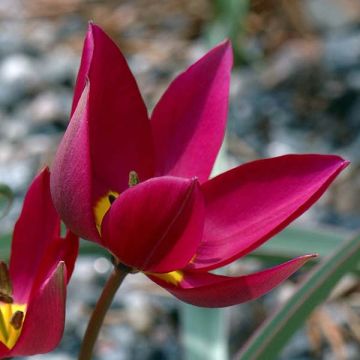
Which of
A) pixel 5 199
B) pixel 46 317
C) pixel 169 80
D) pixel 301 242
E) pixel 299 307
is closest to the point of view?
pixel 46 317

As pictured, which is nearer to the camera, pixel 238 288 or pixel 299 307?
pixel 238 288

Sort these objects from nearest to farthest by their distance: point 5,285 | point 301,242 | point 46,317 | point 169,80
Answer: point 46,317 < point 5,285 < point 301,242 < point 169,80

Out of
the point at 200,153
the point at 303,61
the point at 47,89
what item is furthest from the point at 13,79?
the point at 200,153

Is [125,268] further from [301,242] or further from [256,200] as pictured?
[301,242]

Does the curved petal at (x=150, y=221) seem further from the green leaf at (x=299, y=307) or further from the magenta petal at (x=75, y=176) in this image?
the green leaf at (x=299, y=307)

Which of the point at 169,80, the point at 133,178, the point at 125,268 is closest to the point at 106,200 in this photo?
the point at 133,178

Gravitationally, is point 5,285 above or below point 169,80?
above

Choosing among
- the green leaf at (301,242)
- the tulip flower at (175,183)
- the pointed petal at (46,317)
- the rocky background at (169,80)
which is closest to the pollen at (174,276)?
the tulip flower at (175,183)

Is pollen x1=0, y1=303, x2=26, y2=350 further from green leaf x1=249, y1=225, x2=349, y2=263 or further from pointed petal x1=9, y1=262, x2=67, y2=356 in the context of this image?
green leaf x1=249, y1=225, x2=349, y2=263
